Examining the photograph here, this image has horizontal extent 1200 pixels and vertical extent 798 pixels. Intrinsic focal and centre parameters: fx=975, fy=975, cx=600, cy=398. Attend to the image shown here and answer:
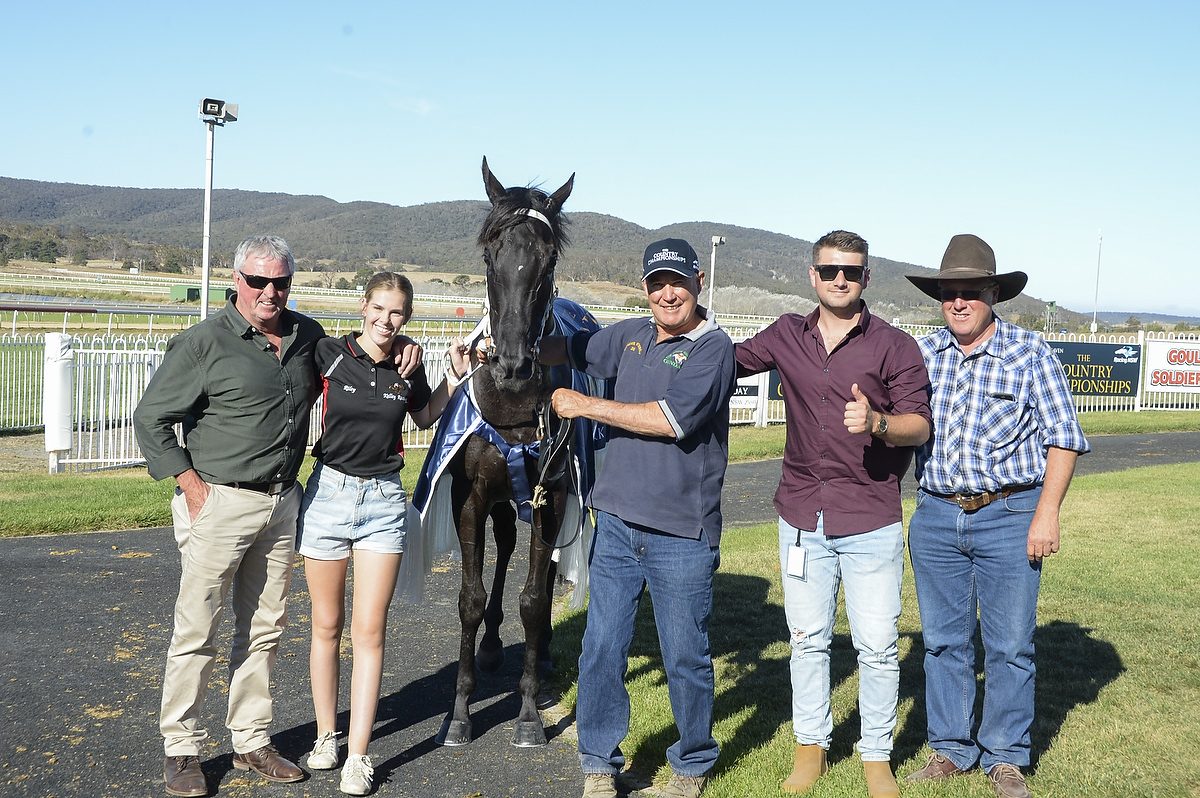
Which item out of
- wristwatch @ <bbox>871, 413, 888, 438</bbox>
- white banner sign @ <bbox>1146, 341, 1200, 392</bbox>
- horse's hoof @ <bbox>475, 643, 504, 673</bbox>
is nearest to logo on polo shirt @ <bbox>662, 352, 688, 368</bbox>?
wristwatch @ <bbox>871, 413, 888, 438</bbox>

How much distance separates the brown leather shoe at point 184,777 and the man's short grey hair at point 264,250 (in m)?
2.05

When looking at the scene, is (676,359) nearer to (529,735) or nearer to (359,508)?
(359,508)

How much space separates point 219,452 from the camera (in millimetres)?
4070

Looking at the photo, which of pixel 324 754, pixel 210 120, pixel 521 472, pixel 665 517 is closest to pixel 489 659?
pixel 521 472

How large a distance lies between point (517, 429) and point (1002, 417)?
7.36 ft

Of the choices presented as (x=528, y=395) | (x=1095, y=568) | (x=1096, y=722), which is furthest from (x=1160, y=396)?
(x=528, y=395)

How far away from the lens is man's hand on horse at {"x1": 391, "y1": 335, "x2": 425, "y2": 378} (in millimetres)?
4363

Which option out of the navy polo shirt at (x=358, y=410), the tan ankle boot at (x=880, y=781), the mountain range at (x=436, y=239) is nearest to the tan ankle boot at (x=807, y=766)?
the tan ankle boot at (x=880, y=781)

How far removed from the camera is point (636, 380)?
412 centimetres

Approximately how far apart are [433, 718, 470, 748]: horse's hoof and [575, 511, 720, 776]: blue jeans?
0.86 meters

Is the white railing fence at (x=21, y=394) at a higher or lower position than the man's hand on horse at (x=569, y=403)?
lower

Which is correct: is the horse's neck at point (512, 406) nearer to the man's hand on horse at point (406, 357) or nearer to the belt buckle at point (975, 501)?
the man's hand on horse at point (406, 357)

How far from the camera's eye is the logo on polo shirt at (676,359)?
3.98 meters

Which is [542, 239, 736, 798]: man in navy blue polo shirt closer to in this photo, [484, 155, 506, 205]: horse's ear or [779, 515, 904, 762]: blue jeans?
[779, 515, 904, 762]: blue jeans
